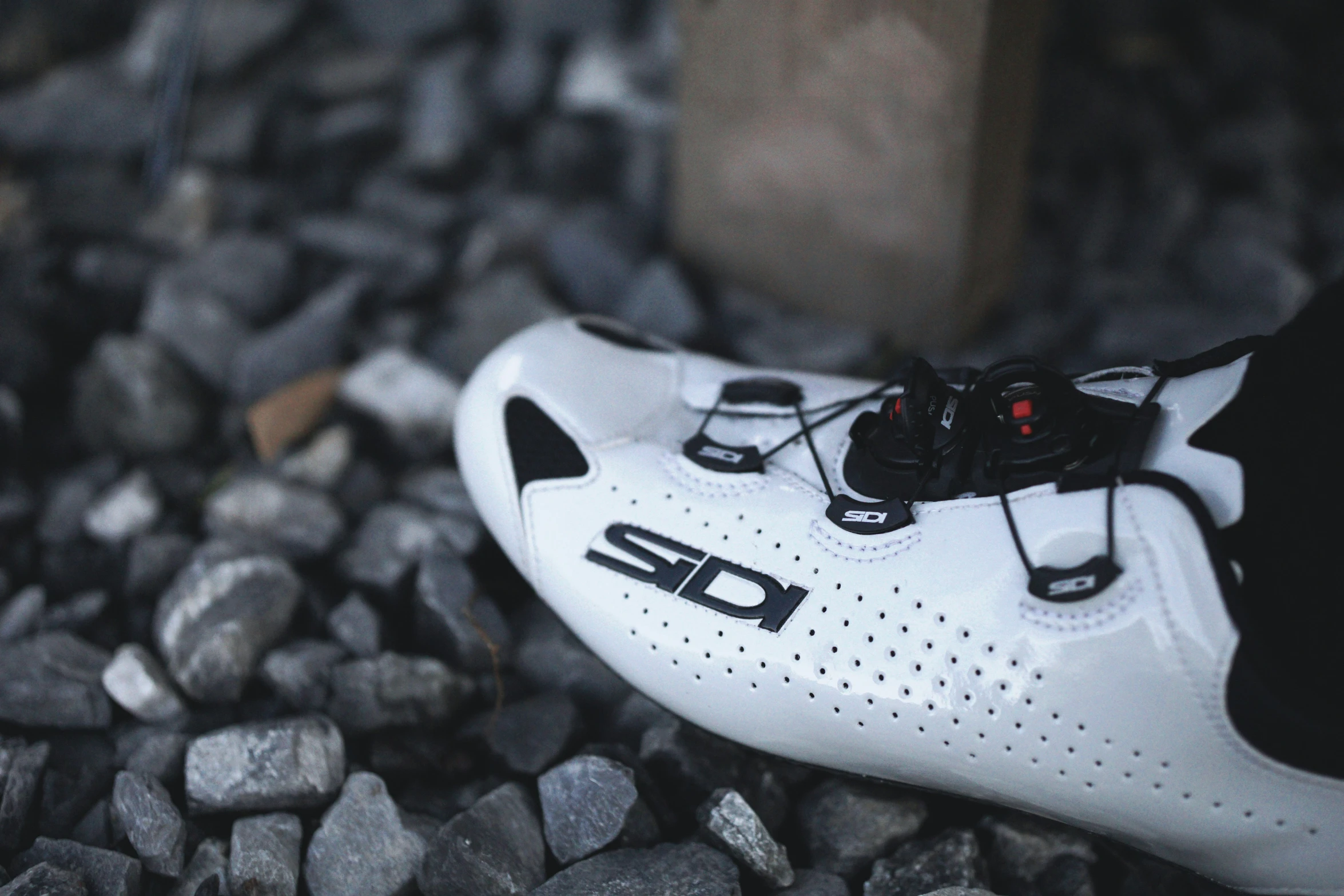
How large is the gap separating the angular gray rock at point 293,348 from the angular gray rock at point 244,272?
0.09 metres

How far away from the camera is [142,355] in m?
1.96

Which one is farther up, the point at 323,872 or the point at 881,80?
the point at 881,80

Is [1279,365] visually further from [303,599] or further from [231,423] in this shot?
[231,423]

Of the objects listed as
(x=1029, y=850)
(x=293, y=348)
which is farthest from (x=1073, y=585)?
(x=293, y=348)

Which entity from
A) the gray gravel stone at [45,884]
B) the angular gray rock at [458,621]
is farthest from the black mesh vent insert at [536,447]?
the gray gravel stone at [45,884]

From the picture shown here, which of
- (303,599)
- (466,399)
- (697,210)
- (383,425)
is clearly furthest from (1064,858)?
(697,210)

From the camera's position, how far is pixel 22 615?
1.58m

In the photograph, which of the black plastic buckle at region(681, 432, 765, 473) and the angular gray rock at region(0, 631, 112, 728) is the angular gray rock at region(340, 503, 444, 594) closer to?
the angular gray rock at region(0, 631, 112, 728)

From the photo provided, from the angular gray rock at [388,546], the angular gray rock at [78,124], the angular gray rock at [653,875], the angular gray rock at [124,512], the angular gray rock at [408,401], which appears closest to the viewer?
the angular gray rock at [653,875]

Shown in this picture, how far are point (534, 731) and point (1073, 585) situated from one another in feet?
2.26

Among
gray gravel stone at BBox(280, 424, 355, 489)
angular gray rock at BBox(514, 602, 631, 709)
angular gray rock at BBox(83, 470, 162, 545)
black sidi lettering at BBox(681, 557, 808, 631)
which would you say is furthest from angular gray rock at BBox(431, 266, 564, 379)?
black sidi lettering at BBox(681, 557, 808, 631)

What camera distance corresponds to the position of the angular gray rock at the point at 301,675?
4.66 feet

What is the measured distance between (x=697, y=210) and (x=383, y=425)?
0.82 metres

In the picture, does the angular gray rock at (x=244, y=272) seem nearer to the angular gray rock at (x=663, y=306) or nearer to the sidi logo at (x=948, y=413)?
the angular gray rock at (x=663, y=306)
